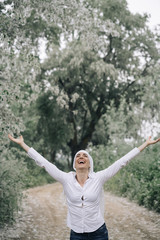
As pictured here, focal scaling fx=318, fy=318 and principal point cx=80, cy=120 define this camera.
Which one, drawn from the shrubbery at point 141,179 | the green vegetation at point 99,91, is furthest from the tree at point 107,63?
the shrubbery at point 141,179

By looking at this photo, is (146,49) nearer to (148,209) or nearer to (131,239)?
(148,209)

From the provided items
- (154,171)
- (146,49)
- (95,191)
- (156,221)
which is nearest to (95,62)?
(146,49)

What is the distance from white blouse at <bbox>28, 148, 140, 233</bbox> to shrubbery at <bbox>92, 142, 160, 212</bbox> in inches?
218

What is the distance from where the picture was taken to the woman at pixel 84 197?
11.4 feet

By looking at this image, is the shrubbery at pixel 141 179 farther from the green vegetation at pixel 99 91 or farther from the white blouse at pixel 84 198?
the white blouse at pixel 84 198

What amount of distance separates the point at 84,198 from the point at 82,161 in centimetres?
45

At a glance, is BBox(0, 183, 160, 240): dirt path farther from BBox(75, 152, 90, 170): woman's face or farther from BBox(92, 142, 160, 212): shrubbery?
BBox(75, 152, 90, 170): woman's face

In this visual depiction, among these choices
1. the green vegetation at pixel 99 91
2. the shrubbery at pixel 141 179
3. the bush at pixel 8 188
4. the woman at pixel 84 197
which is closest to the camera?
the woman at pixel 84 197

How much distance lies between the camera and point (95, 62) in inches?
895

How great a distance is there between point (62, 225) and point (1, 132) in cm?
347

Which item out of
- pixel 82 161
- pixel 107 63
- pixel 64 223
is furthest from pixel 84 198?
pixel 107 63

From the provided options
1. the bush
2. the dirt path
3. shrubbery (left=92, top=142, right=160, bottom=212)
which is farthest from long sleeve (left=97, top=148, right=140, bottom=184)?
shrubbery (left=92, top=142, right=160, bottom=212)

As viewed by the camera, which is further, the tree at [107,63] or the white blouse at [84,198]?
the tree at [107,63]

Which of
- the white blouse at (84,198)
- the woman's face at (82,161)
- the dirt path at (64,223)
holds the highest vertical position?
the woman's face at (82,161)
